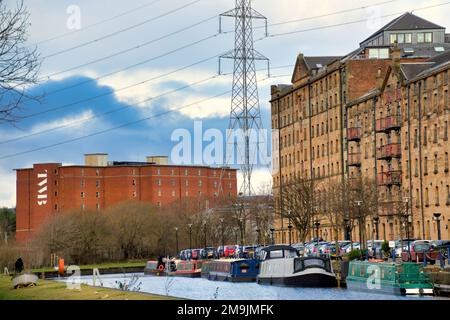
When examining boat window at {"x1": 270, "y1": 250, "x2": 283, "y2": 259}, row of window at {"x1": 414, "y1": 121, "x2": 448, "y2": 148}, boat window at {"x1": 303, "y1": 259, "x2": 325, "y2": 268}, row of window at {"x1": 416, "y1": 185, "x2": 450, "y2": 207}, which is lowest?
boat window at {"x1": 303, "y1": 259, "x2": 325, "y2": 268}

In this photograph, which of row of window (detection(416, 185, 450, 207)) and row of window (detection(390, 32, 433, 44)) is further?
row of window (detection(390, 32, 433, 44))

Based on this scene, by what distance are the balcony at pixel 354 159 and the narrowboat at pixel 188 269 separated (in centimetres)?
2475

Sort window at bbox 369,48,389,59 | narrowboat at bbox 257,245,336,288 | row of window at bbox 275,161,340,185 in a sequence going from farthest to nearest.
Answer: window at bbox 369,48,389,59, row of window at bbox 275,161,340,185, narrowboat at bbox 257,245,336,288

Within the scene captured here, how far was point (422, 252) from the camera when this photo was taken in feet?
249

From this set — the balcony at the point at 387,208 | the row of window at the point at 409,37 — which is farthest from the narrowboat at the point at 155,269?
the row of window at the point at 409,37

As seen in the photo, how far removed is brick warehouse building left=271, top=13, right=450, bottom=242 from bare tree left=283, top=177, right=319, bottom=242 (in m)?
3.03

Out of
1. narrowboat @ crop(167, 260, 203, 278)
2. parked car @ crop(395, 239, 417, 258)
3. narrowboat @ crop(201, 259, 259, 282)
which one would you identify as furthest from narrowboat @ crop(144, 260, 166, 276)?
parked car @ crop(395, 239, 417, 258)

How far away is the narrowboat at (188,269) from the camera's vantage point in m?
110

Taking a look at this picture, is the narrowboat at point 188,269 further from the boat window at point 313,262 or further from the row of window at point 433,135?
the boat window at point 313,262

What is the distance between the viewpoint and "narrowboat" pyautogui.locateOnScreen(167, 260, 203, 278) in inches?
4341

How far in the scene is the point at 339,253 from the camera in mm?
94562

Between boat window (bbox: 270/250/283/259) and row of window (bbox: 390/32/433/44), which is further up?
row of window (bbox: 390/32/433/44)

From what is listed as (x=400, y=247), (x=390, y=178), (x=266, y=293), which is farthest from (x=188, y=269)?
(x=266, y=293)

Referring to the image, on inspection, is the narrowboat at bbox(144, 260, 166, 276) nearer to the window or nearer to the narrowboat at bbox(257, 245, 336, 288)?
the narrowboat at bbox(257, 245, 336, 288)
